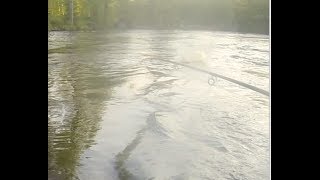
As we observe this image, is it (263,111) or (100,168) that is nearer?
(100,168)

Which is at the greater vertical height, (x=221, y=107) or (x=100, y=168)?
(x=221, y=107)

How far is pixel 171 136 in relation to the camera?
1.41 metres

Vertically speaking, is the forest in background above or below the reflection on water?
above

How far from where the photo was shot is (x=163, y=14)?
4.86 feet

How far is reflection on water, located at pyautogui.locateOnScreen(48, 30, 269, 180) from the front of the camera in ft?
4.46

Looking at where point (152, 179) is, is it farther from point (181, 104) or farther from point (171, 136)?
point (181, 104)

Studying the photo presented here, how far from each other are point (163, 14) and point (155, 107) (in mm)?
424

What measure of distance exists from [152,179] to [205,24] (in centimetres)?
72

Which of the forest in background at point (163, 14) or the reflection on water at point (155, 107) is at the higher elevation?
the forest in background at point (163, 14)

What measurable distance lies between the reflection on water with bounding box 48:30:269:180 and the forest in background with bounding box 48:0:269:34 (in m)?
0.04

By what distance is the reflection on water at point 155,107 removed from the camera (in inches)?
53.5

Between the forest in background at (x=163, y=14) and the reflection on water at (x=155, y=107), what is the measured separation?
41mm

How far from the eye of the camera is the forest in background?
4.71ft
